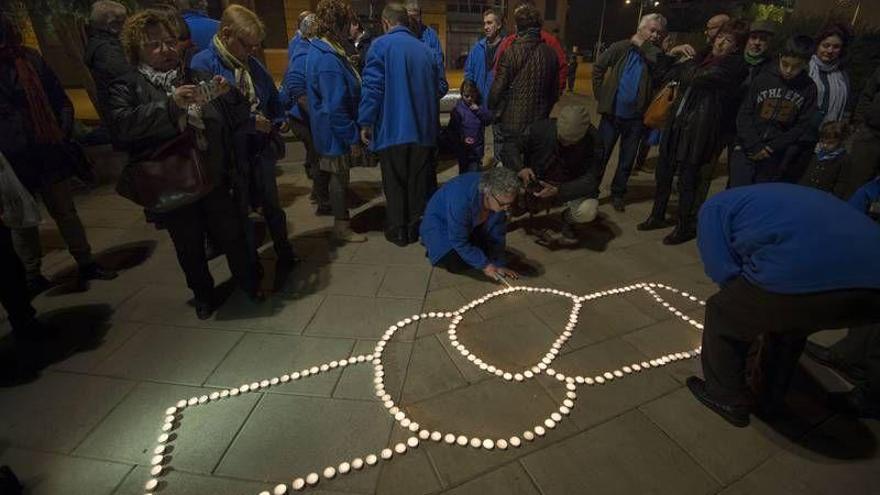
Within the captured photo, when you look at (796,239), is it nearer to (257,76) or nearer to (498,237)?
(498,237)

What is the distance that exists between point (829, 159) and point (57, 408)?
6224mm

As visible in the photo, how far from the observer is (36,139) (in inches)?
130

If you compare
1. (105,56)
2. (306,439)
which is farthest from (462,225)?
(105,56)

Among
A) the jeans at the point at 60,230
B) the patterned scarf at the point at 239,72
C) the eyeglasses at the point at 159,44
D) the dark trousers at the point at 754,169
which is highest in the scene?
the eyeglasses at the point at 159,44

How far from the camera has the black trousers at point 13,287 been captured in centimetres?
280

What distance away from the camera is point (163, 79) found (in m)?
2.69

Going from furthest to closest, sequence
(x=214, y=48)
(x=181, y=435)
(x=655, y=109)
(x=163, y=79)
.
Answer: (x=655, y=109), (x=214, y=48), (x=163, y=79), (x=181, y=435)

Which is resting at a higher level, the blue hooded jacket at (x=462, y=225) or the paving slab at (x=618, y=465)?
the blue hooded jacket at (x=462, y=225)

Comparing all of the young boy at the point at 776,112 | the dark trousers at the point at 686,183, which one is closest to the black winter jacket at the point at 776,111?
the young boy at the point at 776,112

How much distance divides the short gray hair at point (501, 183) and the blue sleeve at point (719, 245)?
130 cm

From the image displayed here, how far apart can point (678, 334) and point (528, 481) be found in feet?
5.77

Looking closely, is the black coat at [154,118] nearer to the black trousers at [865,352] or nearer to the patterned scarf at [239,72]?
the patterned scarf at [239,72]

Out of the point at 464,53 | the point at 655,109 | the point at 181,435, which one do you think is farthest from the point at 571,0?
the point at 181,435

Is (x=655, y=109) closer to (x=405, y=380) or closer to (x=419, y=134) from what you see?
(x=419, y=134)
